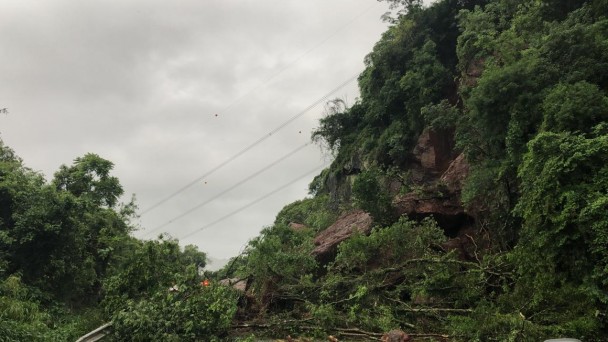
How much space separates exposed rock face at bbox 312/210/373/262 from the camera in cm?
1755

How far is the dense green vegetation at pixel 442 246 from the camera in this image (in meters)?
9.12

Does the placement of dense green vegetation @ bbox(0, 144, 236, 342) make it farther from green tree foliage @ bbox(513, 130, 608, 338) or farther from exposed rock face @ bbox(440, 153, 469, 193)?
exposed rock face @ bbox(440, 153, 469, 193)

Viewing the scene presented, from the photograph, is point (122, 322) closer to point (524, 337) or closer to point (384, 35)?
point (524, 337)

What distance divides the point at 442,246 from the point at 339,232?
Answer: 5.37m

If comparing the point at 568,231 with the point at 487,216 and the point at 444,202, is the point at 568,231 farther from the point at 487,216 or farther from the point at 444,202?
the point at 444,202

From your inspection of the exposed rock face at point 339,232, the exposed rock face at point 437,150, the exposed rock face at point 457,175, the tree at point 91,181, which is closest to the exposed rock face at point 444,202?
the exposed rock face at point 457,175

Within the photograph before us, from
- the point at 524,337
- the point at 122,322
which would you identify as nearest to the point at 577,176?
the point at 524,337

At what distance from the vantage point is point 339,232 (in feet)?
63.5

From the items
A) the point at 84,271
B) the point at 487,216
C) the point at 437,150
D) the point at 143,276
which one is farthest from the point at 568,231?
the point at 84,271

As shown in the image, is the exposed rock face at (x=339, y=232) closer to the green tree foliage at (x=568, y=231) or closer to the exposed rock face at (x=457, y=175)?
the exposed rock face at (x=457, y=175)

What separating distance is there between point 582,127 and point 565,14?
22.2ft

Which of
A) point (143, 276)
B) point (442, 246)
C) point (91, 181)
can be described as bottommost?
point (442, 246)

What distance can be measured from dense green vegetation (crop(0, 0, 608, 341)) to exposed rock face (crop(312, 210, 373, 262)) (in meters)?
0.75

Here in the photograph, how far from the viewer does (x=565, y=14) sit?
1509 centimetres
